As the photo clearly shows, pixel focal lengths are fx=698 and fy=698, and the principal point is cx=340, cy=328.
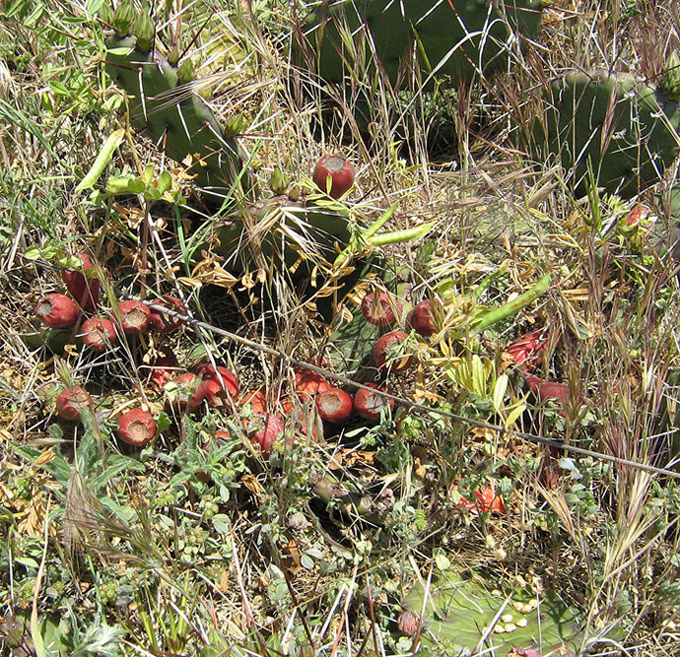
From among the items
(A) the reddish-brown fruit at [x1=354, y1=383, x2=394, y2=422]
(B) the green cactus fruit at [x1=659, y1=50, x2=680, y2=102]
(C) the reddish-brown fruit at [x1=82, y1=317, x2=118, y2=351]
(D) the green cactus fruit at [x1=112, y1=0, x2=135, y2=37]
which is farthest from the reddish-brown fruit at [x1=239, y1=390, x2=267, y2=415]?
(B) the green cactus fruit at [x1=659, y1=50, x2=680, y2=102]

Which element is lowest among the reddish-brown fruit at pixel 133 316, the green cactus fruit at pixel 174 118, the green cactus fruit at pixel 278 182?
the reddish-brown fruit at pixel 133 316

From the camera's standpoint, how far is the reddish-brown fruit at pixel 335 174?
1.78m

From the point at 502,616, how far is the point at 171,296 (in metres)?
1.18

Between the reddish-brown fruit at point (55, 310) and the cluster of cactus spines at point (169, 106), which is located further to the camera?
the reddish-brown fruit at point (55, 310)

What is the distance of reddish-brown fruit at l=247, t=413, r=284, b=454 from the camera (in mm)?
1761

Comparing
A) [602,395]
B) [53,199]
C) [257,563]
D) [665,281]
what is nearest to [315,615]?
[257,563]

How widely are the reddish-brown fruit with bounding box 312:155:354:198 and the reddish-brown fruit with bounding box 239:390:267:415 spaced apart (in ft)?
1.88

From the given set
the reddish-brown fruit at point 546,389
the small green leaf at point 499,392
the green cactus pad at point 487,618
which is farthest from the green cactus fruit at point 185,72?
the green cactus pad at point 487,618

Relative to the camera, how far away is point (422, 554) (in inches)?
65.8

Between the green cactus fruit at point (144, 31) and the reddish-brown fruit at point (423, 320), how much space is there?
2.88ft

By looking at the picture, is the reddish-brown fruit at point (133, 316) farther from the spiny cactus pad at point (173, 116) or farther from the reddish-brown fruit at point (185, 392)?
the spiny cactus pad at point (173, 116)

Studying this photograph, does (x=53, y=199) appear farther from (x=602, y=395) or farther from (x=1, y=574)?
(x=602, y=395)

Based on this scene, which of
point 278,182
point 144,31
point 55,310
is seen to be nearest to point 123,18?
point 144,31

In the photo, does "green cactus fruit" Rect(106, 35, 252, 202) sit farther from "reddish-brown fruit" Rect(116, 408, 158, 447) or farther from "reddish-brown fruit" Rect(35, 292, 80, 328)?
"reddish-brown fruit" Rect(116, 408, 158, 447)
